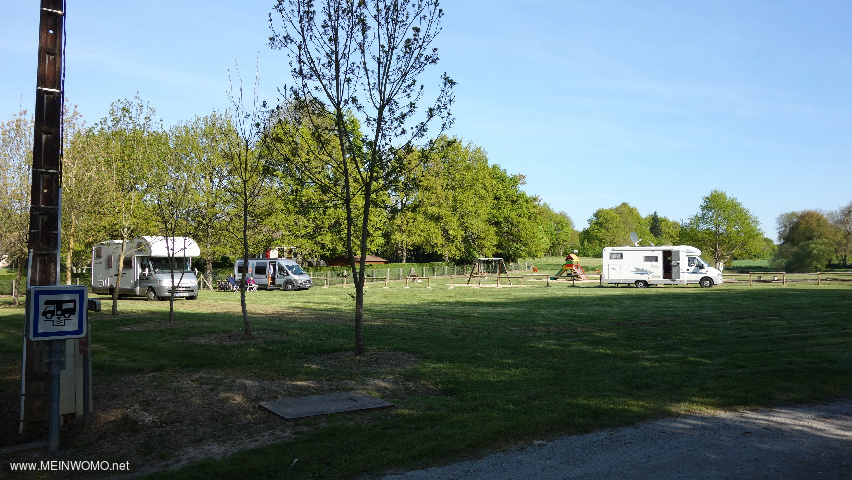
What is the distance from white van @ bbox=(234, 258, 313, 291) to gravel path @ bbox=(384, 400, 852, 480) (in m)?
33.8

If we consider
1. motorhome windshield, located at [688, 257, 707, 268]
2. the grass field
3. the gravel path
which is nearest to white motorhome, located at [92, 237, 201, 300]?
the grass field

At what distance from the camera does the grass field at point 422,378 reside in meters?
6.00

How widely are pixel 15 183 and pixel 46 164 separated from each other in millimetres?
22572

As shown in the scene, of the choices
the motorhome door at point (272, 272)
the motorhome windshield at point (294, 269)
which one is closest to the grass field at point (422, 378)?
the motorhome windshield at point (294, 269)

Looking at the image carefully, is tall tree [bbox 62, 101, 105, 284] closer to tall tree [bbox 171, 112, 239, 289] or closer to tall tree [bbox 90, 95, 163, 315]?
tall tree [bbox 90, 95, 163, 315]

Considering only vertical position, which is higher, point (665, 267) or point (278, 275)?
point (665, 267)

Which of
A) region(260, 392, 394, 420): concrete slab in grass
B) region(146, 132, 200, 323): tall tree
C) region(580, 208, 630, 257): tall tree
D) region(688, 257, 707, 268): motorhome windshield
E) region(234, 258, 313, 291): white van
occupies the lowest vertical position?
region(260, 392, 394, 420): concrete slab in grass

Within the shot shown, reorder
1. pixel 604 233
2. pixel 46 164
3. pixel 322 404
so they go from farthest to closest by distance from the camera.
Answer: pixel 604 233, pixel 322 404, pixel 46 164

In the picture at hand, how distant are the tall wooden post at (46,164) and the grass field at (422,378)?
168 centimetres

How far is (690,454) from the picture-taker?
5.65 m

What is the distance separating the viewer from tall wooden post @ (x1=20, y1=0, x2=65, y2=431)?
6.16 metres

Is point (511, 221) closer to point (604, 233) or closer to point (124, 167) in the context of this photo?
point (124, 167)

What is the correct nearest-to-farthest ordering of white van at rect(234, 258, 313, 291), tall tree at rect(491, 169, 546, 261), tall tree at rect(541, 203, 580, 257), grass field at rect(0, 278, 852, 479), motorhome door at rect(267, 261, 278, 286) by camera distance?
1. grass field at rect(0, 278, 852, 479)
2. white van at rect(234, 258, 313, 291)
3. motorhome door at rect(267, 261, 278, 286)
4. tall tree at rect(491, 169, 546, 261)
5. tall tree at rect(541, 203, 580, 257)

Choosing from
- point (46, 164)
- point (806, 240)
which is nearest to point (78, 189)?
point (46, 164)
